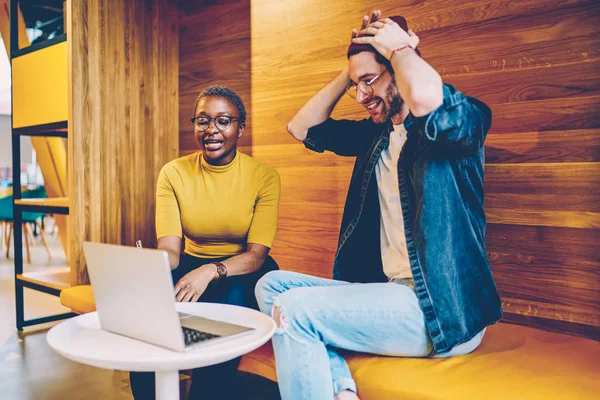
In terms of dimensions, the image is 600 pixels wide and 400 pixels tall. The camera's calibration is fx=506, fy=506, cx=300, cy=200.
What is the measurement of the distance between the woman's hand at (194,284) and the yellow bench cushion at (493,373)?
0.56 m

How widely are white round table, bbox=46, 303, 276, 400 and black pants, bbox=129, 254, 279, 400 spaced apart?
0.43m

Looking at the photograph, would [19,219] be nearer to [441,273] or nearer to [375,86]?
[375,86]

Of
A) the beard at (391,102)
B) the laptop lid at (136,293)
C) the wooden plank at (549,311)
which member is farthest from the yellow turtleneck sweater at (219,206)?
the wooden plank at (549,311)

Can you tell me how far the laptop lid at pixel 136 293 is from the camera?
0.98 m

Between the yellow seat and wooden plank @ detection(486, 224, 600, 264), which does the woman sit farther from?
wooden plank @ detection(486, 224, 600, 264)

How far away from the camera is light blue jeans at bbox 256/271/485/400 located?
4.18 ft

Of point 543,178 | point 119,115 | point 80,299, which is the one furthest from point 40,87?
point 543,178

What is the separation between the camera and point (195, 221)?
2041mm

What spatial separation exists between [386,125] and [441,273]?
571 mm

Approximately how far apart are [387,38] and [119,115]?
1.89 metres

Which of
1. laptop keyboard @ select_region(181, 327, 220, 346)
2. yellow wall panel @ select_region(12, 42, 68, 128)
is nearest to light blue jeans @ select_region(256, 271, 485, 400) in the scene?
laptop keyboard @ select_region(181, 327, 220, 346)

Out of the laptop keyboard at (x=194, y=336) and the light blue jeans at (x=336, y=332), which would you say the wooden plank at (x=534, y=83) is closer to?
the light blue jeans at (x=336, y=332)

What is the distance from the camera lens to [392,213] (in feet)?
5.16

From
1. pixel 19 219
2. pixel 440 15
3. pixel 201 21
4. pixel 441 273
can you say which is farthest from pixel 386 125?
pixel 19 219
